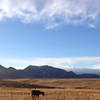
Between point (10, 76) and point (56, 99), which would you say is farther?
point (10, 76)

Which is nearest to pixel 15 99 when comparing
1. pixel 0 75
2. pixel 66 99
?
pixel 66 99

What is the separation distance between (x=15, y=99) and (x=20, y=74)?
159 metres

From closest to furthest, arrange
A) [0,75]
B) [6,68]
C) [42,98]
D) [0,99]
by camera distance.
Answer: [0,99], [42,98], [0,75], [6,68]

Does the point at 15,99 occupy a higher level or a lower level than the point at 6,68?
lower

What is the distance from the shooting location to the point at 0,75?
575 feet

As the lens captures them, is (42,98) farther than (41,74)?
No

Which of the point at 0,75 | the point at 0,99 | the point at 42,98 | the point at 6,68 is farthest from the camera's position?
the point at 6,68

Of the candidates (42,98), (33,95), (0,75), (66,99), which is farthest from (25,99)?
(0,75)

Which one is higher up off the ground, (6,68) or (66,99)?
(6,68)

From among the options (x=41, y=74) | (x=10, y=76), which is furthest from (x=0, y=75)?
(x=41, y=74)

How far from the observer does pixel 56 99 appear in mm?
30031

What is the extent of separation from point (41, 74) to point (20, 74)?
69.8 ft

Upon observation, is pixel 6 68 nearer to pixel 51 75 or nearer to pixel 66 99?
pixel 51 75

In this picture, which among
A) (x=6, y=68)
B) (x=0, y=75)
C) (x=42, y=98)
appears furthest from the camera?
(x=6, y=68)
